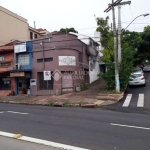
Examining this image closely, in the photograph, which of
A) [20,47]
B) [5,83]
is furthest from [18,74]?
[5,83]

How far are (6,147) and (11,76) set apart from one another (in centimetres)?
1833

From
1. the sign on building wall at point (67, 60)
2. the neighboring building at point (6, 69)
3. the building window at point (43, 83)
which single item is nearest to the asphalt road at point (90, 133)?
the building window at point (43, 83)

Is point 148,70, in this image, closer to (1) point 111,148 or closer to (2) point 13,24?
(2) point 13,24

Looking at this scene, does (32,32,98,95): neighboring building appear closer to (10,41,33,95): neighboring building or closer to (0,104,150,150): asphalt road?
(10,41,33,95): neighboring building

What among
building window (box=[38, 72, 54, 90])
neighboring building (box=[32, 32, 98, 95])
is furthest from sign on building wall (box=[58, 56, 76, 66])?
building window (box=[38, 72, 54, 90])

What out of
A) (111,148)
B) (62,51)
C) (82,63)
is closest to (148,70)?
(82,63)

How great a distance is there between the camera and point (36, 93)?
22312 millimetres

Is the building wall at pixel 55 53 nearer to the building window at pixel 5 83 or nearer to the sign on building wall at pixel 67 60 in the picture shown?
the sign on building wall at pixel 67 60

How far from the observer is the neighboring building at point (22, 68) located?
22719mm

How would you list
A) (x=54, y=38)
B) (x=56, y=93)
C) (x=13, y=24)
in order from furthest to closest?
(x=13, y=24) < (x=54, y=38) < (x=56, y=93)

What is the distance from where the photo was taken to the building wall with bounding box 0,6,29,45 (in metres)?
29.7

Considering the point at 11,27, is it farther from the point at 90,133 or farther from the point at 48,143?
the point at 48,143

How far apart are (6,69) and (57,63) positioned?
6.72 meters

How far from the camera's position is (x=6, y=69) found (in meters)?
23.9
